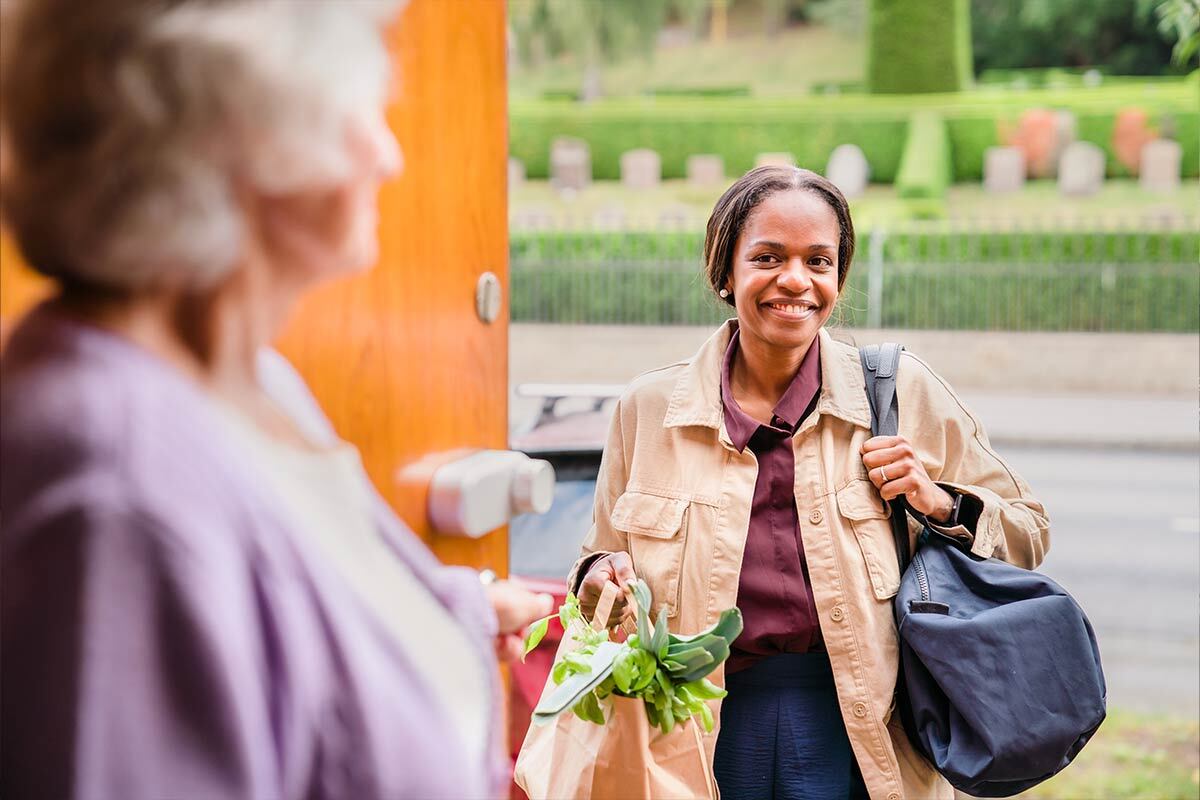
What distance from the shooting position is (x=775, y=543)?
1.91 m

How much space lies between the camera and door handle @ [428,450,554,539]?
1296 millimetres

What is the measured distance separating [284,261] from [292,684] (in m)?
0.25

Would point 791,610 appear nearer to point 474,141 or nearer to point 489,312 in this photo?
point 489,312

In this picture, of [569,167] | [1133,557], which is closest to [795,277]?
[1133,557]

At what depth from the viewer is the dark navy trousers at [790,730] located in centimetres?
186

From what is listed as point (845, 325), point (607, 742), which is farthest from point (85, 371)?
point (845, 325)

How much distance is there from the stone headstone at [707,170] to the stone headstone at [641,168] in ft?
2.02

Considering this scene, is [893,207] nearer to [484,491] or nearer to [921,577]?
[921,577]

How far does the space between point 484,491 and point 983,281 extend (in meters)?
15.3

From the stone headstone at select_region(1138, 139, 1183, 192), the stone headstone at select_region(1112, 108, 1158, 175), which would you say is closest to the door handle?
the stone headstone at select_region(1138, 139, 1183, 192)

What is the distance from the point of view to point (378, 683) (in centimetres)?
70

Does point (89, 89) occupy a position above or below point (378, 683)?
above

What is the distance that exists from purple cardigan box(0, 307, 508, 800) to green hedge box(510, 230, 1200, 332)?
48.7 ft

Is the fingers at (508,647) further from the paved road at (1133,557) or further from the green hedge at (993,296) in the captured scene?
the green hedge at (993,296)
